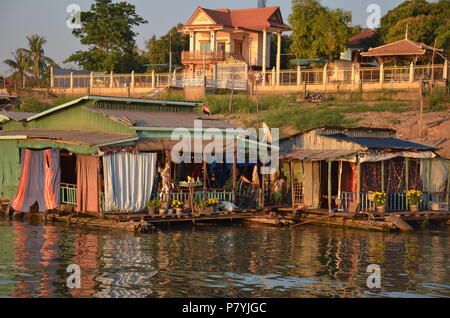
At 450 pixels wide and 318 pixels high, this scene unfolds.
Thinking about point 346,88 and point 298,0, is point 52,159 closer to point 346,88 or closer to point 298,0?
point 346,88

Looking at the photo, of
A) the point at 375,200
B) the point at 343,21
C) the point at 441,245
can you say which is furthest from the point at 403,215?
the point at 343,21

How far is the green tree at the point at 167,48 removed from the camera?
202ft

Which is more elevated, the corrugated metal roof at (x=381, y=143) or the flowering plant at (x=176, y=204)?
the corrugated metal roof at (x=381, y=143)

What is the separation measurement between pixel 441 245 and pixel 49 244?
10615 mm

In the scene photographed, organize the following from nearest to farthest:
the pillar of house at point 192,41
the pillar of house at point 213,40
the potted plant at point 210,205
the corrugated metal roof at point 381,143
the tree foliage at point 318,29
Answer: the potted plant at point 210,205 < the corrugated metal roof at point 381,143 < the tree foliage at point 318,29 < the pillar of house at point 213,40 < the pillar of house at point 192,41

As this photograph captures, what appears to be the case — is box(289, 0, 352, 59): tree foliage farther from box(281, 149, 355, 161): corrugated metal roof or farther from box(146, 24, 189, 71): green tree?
box(281, 149, 355, 161): corrugated metal roof

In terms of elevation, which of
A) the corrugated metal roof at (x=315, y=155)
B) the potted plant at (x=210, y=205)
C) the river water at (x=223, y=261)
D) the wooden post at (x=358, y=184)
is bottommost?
the river water at (x=223, y=261)

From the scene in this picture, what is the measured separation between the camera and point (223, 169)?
2606cm

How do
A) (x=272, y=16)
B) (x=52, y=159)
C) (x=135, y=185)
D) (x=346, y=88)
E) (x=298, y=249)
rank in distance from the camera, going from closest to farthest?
(x=298, y=249) < (x=135, y=185) < (x=52, y=159) < (x=346, y=88) < (x=272, y=16)

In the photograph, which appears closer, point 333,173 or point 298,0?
point 333,173

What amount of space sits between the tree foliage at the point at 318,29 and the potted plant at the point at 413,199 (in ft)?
88.2

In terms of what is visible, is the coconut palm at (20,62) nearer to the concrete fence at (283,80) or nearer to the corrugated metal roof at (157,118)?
the concrete fence at (283,80)

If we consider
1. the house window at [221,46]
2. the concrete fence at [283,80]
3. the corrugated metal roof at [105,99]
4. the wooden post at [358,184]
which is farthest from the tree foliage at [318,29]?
the wooden post at [358,184]

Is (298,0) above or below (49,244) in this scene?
above
